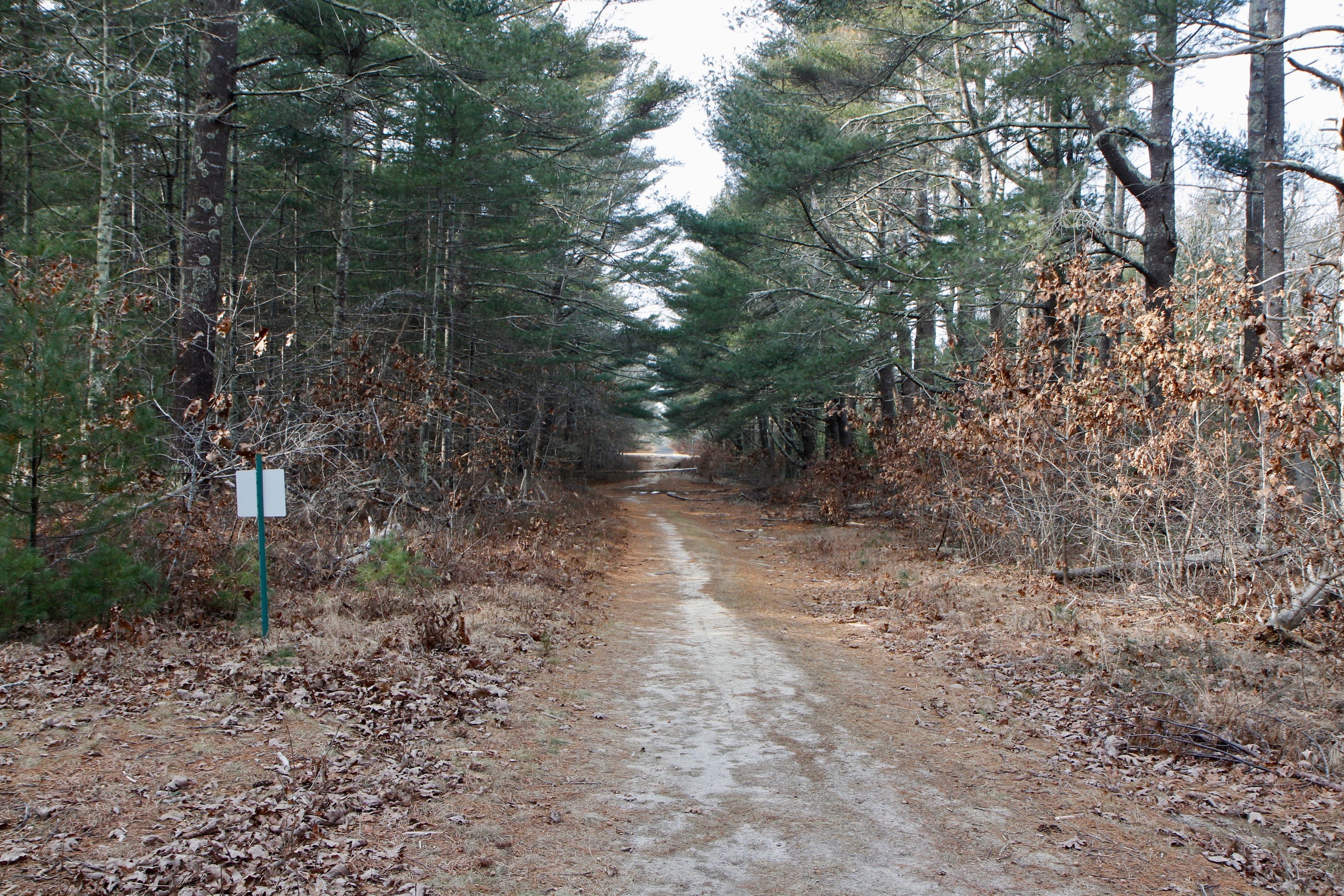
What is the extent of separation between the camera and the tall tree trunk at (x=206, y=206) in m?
11.5

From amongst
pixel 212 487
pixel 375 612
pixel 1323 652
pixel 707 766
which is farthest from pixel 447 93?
pixel 1323 652

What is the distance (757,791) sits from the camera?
17.4 feet

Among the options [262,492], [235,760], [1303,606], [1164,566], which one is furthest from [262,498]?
[1164,566]

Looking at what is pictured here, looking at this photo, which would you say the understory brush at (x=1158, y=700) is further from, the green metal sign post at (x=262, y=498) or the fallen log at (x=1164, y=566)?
the green metal sign post at (x=262, y=498)

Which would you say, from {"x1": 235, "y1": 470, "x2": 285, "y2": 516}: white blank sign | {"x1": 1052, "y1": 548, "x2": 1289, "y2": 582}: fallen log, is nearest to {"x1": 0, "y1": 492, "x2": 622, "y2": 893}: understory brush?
{"x1": 235, "y1": 470, "x2": 285, "y2": 516}: white blank sign

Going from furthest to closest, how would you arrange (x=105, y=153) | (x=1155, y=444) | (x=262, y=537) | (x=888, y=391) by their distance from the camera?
(x=888, y=391) < (x=105, y=153) < (x=1155, y=444) < (x=262, y=537)

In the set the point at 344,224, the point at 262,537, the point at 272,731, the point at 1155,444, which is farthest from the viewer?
the point at 344,224

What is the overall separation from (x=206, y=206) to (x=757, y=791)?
1061 cm

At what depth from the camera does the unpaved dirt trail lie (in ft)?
13.8

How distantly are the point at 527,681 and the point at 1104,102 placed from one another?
12.6 m

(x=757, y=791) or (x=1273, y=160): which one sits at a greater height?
(x=1273, y=160)

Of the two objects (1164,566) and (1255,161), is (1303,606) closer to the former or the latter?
(1164,566)

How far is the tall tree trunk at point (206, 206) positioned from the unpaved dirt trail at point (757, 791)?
6967 millimetres

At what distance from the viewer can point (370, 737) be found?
19.1 ft
